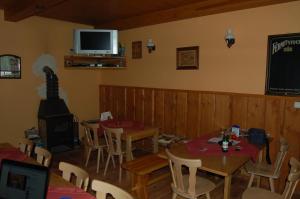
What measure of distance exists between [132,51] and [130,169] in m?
2.93

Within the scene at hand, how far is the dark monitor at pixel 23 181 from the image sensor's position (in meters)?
1.44

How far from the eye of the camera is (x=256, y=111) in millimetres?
3645

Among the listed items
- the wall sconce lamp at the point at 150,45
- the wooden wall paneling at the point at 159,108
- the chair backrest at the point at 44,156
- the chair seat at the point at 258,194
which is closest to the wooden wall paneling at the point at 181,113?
the wooden wall paneling at the point at 159,108

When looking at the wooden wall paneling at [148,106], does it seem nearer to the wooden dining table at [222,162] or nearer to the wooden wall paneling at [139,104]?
the wooden wall paneling at [139,104]

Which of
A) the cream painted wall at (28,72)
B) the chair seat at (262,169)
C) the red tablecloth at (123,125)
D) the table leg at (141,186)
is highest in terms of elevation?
the cream painted wall at (28,72)

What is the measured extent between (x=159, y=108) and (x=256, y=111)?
180 centimetres

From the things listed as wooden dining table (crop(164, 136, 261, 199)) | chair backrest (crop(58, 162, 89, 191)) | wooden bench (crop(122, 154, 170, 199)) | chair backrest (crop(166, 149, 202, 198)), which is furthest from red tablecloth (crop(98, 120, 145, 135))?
chair backrest (crop(58, 162, 89, 191))

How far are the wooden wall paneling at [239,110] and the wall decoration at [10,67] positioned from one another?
381 centimetres

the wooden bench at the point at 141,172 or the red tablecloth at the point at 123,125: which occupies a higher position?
the red tablecloth at the point at 123,125

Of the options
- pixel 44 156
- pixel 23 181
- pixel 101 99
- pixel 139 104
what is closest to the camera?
pixel 23 181

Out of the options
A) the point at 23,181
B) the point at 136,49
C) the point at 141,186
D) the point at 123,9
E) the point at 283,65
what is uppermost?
the point at 123,9

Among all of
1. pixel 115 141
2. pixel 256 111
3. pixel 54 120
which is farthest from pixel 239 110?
pixel 54 120

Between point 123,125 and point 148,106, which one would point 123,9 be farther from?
point 123,125

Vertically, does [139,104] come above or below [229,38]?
below
